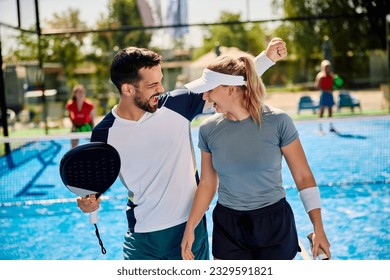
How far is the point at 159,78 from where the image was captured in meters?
2.37

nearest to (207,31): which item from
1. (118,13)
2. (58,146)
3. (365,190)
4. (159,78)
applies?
(118,13)

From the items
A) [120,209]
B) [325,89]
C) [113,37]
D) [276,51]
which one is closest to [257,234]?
[276,51]

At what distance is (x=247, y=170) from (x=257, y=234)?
0.27 meters

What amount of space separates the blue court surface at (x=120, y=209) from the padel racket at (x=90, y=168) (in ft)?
8.49

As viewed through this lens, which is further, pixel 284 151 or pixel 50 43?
pixel 50 43

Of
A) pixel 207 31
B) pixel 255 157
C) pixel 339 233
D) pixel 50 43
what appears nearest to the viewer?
pixel 255 157

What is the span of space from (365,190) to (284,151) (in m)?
4.74

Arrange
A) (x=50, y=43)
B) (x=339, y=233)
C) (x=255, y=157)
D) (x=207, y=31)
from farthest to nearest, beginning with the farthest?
(x=207, y=31)
(x=50, y=43)
(x=339, y=233)
(x=255, y=157)

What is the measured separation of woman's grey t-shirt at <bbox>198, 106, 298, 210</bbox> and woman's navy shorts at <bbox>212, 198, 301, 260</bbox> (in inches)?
1.5

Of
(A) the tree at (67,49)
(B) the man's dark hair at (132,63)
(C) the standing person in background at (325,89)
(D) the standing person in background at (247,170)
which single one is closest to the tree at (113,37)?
(A) the tree at (67,49)

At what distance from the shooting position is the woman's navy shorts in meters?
2.23

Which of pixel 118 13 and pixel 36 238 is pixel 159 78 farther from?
pixel 118 13

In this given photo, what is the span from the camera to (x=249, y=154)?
216 cm
